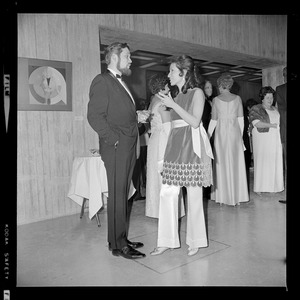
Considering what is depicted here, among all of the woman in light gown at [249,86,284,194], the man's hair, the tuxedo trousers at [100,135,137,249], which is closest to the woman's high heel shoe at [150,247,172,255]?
the tuxedo trousers at [100,135,137,249]

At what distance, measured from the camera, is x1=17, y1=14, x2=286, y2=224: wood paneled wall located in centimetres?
333

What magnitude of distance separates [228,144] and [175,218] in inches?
68.3

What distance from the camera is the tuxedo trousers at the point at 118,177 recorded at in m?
2.27

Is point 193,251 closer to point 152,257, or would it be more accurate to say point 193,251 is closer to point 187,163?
point 152,257

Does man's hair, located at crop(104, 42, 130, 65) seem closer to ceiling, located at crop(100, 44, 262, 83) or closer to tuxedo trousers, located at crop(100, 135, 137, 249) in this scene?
tuxedo trousers, located at crop(100, 135, 137, 249)

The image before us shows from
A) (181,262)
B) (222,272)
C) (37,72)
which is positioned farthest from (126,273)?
(37,72)

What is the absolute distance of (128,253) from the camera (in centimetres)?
231

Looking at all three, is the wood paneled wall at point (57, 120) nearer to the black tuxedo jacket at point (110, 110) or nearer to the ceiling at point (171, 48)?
the ceiling at point (171, 48)

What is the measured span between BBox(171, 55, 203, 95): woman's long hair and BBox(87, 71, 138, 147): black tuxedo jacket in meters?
0.41

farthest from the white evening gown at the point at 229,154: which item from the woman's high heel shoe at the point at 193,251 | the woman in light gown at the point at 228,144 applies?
the woman's high heel shoe at the point at 193,251

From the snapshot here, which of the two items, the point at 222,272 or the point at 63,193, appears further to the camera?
the point at 63,193

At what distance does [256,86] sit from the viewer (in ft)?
39.5
